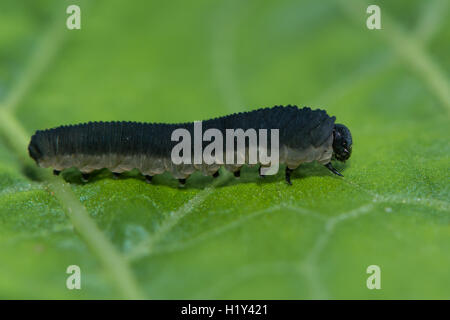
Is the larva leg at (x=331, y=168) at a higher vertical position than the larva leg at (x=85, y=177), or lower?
lower

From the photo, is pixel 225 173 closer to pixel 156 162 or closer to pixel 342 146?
pixel 156 162

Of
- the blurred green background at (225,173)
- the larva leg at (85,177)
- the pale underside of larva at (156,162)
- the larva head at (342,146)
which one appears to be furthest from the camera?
the larva leg at (85,177)

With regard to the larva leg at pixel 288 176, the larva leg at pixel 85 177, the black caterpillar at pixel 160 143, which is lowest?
the larva leg at pixel 288 176

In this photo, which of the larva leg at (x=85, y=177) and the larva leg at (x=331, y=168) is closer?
the larva leg at (x=331, y=168)

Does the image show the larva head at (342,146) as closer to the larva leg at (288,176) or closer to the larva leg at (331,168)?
the larva leg at (331,168)

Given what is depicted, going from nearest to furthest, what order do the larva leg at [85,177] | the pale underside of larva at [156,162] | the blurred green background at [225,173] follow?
1. the blurred green background at [225,173]
2. the pale underside of larva at [156,162]
3. the larva leg at [85,177]

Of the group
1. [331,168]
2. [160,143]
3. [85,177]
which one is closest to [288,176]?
[331,168]

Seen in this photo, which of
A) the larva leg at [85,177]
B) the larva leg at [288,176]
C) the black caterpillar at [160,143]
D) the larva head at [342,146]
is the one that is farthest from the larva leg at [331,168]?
the larva leg at [85,177]

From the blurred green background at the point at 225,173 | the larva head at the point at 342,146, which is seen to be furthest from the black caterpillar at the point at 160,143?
the blurred green background at the point at 225,173
